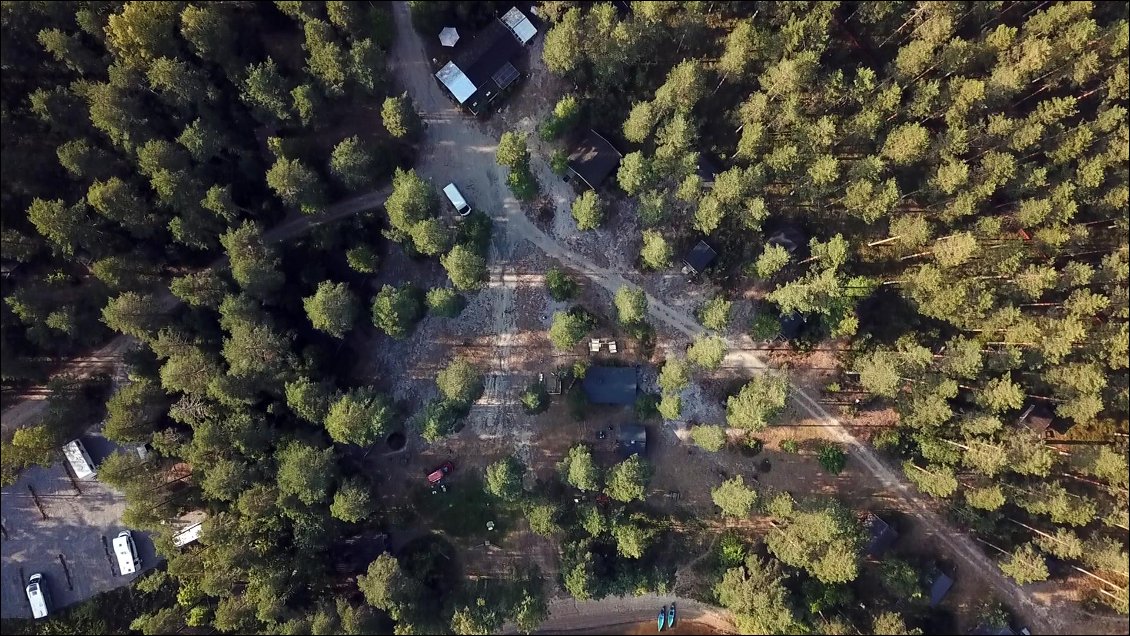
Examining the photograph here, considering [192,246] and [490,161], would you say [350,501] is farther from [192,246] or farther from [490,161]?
[490,161]

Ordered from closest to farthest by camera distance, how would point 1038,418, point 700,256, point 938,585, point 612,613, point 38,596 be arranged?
point 38,596 → point 1038,418 → point 700,256 → point 938,585 → point 612,613

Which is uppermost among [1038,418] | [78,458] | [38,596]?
[78,458]

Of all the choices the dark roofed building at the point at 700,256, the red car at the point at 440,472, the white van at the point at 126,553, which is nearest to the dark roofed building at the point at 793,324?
the dark roofed building at the point at 700,256

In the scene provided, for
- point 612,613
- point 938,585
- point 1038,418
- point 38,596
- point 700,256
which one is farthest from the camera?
point 612,613

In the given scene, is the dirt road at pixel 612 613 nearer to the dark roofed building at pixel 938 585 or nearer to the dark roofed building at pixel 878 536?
the dark roofed building at pixel 878 536

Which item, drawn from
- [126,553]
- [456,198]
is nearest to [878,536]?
[456,198]

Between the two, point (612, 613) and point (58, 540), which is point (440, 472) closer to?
point (612, 613)
